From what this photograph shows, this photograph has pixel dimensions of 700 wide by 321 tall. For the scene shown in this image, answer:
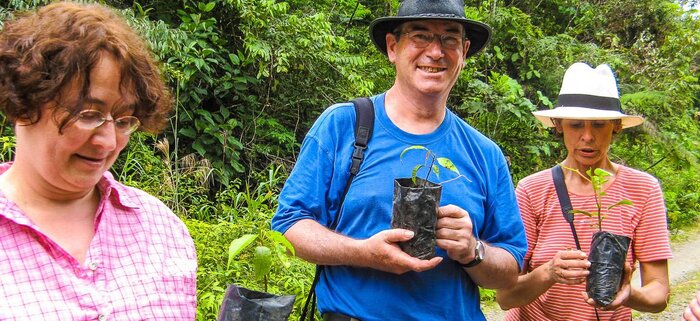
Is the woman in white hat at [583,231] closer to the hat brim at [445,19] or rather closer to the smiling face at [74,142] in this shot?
the hat brim at [445,19]

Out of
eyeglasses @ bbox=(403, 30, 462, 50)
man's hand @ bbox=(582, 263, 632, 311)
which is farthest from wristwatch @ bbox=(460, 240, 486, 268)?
eyeglasses @ bbox=(403, 30, 462, 50)

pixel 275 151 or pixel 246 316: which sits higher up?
pixel 246 316

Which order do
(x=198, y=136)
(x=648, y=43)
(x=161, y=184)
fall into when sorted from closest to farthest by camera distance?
(x=161, y=184), (x=198, y=136), (x=648, y=43)

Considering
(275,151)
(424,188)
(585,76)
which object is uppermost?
(585,76)

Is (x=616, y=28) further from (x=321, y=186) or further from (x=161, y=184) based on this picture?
(x=321, y=186)

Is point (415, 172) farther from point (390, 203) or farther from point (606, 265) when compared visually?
point (606, 265)

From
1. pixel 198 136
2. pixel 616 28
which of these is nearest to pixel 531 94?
pixel 616 28

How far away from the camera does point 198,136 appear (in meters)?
6.45

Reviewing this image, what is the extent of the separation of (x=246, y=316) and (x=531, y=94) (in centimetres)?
839

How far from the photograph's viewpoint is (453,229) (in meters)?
2.27

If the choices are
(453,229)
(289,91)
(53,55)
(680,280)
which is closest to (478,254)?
(453,229)

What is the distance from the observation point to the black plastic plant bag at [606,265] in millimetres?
2582

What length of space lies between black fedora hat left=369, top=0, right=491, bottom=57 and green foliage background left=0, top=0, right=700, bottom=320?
4.11 feet

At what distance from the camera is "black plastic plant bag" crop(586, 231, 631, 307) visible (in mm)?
2582
